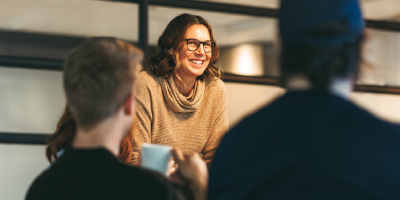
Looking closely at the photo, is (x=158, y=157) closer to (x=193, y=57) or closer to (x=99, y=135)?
(x=99, y=135)

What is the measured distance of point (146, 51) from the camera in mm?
2908

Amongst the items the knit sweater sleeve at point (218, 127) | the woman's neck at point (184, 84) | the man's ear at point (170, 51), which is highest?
the man's ear at point (170, 51)

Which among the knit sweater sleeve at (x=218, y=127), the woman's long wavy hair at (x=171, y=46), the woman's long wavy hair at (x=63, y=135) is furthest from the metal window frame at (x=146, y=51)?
the woman's long wavy hair at (x=63, y=135)

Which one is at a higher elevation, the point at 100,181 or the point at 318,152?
the point at 318,152

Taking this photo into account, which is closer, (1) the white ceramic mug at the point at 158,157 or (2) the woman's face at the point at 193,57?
(1) the white ceramic mug at the point at 158,157

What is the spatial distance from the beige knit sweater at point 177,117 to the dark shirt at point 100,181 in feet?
4.24

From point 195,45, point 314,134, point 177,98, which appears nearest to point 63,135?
point 314,134

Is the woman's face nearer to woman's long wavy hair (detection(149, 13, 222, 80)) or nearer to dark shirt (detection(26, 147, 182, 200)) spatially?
woman's long wavy hair (detection(149, 13, 222, 80))

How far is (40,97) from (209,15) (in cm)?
137

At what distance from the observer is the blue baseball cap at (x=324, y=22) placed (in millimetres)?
934

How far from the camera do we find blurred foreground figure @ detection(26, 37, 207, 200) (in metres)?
0.99

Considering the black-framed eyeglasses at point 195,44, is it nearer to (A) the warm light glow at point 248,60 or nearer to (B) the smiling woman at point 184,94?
(B) the smiling woman at point 184,94

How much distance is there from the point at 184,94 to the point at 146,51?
50cm

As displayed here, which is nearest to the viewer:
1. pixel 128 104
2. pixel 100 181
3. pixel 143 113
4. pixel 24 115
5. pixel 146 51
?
pixel 100 181
